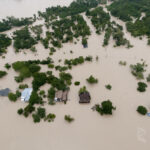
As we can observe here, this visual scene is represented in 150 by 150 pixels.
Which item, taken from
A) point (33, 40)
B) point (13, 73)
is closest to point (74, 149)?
point (13, 73)

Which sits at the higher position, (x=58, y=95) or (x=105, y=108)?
A: (x=58, y=95)

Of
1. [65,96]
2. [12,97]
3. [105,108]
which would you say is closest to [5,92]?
[12,97]

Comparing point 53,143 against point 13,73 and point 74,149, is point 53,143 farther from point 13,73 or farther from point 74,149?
point 13,73

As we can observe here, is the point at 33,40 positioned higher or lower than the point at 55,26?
lower

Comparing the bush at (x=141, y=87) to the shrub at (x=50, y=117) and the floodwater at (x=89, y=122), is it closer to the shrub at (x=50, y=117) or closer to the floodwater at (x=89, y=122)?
the floodwater at (x=89, y=122)

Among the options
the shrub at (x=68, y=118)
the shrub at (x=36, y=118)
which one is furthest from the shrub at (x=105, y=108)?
the shrub at (x=36, y=118)

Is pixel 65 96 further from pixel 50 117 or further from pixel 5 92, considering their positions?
pixel 5 92

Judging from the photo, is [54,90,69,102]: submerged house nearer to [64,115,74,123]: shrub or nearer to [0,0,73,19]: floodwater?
[64,115,74,123]: shrub
